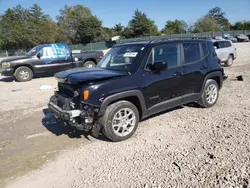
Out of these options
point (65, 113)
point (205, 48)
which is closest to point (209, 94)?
point (205, 48)

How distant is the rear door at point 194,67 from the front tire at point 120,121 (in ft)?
4.86

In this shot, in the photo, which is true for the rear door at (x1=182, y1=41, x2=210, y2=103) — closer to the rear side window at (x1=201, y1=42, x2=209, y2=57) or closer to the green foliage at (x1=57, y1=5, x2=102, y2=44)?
the rear side window at (x1=201, y1=42, x2=209, y2=57)

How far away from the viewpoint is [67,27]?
66.6m

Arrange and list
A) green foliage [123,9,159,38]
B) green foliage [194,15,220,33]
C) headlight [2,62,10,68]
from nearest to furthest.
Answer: headlight [2,62,10,68] → green foliage [123,9,159,38] → green foliage [194,15,220,33]

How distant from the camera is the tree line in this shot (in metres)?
52.7

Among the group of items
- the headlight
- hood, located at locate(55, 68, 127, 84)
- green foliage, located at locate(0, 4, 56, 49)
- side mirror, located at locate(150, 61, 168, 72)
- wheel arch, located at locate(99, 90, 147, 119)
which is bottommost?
wheel arch, located at locate(99, 90, 147, 119)

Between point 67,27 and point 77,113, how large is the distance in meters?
67.4

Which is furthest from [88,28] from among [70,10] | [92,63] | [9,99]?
[9,99]

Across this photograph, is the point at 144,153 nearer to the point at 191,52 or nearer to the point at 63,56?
the point at 191,52

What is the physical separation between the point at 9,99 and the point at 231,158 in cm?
743

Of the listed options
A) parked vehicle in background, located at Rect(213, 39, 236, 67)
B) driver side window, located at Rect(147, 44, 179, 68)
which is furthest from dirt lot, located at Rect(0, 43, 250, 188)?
parked vehicle in background, located at Rect(213, 39, 236, 67)

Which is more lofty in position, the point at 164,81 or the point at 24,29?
the point at 24,29

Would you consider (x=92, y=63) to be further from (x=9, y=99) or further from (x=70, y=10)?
(x=70, y=10)

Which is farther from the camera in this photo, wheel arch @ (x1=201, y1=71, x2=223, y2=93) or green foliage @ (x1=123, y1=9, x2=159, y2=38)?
green foliage @ (x1=123, y1=9, x2=159, y2=38)
